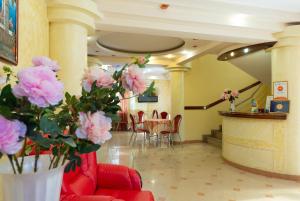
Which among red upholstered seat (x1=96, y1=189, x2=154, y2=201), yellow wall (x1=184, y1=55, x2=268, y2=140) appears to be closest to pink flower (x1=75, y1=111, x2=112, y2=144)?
red upholstered seat (x1=96, y1=189, x2=154, y2=201)

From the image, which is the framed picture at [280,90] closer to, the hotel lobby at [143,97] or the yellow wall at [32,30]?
the hotel lobby at [143,97]

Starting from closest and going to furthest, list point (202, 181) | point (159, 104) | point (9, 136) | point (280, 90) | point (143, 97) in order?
point (9, 136), point (202, 181), point (280, 90), point (143, 97), point (159, 104)

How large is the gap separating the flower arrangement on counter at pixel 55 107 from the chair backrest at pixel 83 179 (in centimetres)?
102

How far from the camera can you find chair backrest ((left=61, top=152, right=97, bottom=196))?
180 centimetres

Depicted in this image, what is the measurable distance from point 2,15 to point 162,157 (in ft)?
16.6

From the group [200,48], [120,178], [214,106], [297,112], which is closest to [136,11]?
[120,178]

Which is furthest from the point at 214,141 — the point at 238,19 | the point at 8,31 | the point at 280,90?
the point at 8,31

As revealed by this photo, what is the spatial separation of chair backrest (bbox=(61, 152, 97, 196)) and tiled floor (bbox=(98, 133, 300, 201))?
1.35 meters

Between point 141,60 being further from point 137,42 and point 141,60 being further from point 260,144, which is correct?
point 137,42

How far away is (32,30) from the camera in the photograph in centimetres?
219

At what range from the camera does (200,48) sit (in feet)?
19.2

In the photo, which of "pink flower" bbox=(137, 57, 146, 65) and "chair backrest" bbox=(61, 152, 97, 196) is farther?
"chair backrest" bbox=(61, 152, 97, 196)

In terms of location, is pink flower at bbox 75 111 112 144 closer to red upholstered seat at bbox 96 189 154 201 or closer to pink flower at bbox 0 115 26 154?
pink flower at bbox 0 115 26 154

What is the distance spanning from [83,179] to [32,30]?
156 centimetres
